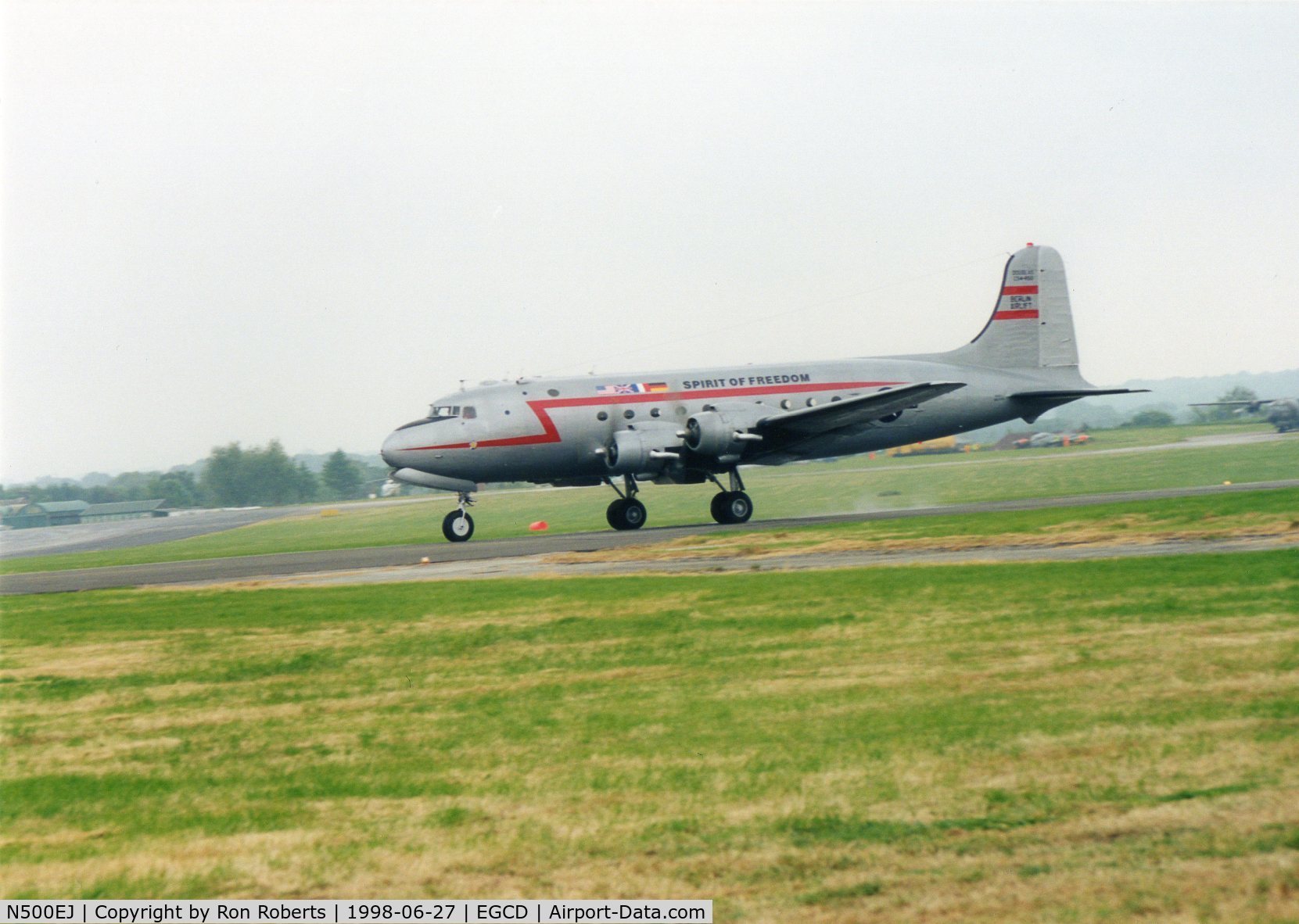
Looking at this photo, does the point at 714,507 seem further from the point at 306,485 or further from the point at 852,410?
the point at 306,485

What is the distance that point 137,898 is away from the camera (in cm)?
656

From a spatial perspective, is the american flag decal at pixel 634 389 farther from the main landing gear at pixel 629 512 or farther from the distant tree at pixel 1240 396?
the distant tree at pixel 1240 396

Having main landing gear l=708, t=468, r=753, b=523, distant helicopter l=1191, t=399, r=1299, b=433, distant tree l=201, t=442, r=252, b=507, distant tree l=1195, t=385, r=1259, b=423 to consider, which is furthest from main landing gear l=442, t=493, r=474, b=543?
distant tree l=1195, t=385, r=1259, b=423

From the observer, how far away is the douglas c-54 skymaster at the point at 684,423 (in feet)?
108

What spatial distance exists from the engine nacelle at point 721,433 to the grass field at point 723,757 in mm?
17380

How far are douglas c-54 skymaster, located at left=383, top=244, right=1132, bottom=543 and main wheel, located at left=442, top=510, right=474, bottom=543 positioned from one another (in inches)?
1.9

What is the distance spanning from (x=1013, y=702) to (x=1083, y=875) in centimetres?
358

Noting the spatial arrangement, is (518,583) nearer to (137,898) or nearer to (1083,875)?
(137,898)

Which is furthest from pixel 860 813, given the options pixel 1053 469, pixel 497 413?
pixel 1053 469

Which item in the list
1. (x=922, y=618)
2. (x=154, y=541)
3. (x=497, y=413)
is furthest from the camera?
(x=154, y=541)

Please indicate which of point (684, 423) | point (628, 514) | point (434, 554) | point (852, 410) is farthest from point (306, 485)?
point (852, 410)

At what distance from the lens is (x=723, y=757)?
847 centimetres

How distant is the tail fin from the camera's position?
37.8m
